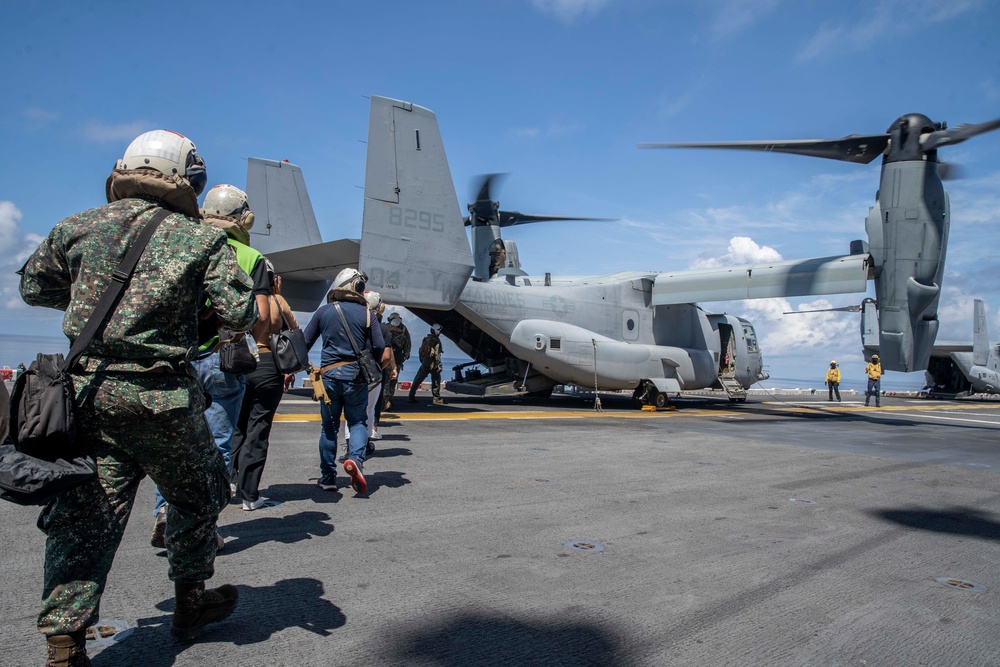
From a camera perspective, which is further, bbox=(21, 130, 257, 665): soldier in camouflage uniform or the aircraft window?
the aircraft window

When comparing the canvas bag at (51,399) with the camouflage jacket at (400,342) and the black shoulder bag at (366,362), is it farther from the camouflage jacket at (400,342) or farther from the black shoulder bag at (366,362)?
the camouflage jacket at (400,342)

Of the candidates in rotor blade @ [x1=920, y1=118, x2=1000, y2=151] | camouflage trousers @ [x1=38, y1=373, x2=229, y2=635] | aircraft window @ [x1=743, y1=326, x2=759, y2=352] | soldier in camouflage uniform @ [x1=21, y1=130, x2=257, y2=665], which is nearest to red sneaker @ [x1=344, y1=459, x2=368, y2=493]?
soldier in camouflage uniform @ [x1=21, y1=130, x2=257, y2=665]

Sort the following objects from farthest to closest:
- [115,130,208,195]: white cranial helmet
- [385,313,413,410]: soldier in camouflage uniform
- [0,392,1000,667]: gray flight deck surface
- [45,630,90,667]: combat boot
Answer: [385,313,413,410]: soldier in camouflage uniform → [0,392,1000,667]: gray flight deck surface → [115,130,208,195]: white cranial helmet → [45,630,90,667]: combat boot

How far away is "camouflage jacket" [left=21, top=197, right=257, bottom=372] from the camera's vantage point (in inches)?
86.1

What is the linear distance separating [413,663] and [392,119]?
10.6 meters

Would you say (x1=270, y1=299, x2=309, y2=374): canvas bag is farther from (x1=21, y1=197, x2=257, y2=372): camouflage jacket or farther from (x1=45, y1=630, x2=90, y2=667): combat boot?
(x1=45, y1=630, x2=90, y2=667): combat boot

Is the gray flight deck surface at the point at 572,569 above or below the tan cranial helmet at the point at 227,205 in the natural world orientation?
below

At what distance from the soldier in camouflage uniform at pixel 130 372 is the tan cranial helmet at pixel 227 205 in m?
1.11

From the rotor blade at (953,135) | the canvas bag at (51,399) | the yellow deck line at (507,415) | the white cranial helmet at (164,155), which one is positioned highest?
the rotor blade at (953,135)

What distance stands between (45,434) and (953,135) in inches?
638

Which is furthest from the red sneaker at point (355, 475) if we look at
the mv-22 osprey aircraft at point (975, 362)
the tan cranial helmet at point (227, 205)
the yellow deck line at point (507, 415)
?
the mv-22 osprey aircraft at point (975, 362)

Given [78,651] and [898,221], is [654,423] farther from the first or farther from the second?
[78,651]

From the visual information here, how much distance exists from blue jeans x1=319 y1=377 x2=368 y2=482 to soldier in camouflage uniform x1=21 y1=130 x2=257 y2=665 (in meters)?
2.63

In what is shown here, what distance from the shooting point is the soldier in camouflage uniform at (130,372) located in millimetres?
2145
